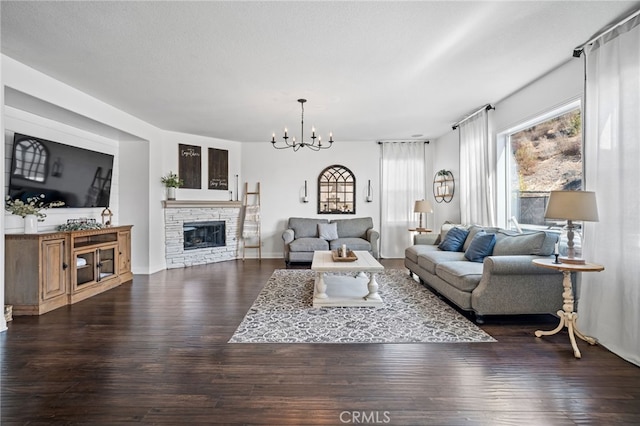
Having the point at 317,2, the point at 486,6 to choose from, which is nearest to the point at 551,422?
the point at 486,6

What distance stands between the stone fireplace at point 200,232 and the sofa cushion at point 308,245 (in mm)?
1596

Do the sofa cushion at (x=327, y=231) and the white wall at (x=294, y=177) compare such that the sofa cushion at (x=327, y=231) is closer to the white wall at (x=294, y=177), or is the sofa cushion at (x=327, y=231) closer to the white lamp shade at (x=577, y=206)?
the white wall at (x=294, y=177)

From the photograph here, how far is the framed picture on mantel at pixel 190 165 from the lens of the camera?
632 centimetres

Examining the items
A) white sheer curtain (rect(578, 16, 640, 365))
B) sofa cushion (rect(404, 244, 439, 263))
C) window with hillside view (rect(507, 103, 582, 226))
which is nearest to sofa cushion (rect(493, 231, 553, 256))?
white sheer curtain (rect(578, 16, 640, 365))

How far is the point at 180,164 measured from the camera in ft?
20.7

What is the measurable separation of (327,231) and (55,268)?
4440 mm

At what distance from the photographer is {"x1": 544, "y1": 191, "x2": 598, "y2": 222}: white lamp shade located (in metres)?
2.49

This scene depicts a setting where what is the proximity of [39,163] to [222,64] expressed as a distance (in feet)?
8.81

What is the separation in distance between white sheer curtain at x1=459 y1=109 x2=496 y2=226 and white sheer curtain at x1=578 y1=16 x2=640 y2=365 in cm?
175

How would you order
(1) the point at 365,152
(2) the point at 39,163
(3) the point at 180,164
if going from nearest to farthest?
1. (2) the point at 39,163
2. (3) the point at 180,164
3. (1) the point at 365,152

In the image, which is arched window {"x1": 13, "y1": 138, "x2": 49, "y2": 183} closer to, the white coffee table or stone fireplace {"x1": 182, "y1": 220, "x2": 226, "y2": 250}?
stone fireplace {"x1": 182, "y1": 220, "x2": 226, "y2": 250}

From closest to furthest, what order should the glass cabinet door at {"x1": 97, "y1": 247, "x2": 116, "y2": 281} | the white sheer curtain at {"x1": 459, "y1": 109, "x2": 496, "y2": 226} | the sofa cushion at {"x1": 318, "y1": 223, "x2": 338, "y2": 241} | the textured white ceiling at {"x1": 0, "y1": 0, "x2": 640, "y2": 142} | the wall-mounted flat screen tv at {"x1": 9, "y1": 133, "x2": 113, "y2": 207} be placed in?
the textured white ceiling at {"x1": 0, "y1": 0, "x2": 640, "y2": 142} → the wall-mounted flat screen tv at {"x1": 9, "y1": 133, "x2": 113, "y2": 207} → the glass cabinet door at {"x1": 97, "y1": 247, "x2": 116, "y2": 281} → the white sheer curtain at {"x1": 459, "y1": 109, "x2": 496, "y2": 226} → the sofa cushion at {"x1": 318, "y1": 223, "x2": 338, "y2": 241}

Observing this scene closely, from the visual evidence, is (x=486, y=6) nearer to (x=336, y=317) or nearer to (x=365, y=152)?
(x=336, y=317)

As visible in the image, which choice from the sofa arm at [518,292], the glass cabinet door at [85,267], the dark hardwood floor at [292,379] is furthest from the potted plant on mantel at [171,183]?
the sofa arm at [518,292]
